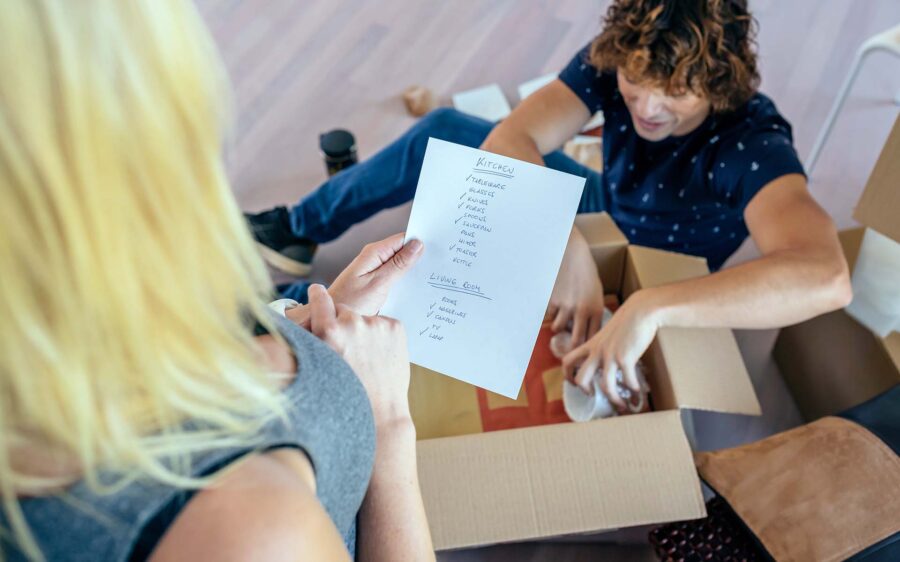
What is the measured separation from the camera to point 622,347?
843mm

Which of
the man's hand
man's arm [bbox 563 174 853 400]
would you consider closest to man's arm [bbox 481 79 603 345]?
the man's hand

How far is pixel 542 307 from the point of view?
2.28ft

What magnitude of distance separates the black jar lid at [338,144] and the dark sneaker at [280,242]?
0.60 ft

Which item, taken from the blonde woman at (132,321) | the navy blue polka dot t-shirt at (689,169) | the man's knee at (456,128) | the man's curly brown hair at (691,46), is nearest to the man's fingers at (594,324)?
the navy blue polka dot t-shirt at (689,169)

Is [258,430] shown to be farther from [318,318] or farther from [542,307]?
[542,307]

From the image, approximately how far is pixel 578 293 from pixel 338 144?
2.59 ft

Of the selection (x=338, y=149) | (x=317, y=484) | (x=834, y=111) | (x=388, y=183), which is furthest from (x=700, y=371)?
(x=338, y=149)

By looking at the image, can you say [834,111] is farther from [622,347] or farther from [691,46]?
[622,347]

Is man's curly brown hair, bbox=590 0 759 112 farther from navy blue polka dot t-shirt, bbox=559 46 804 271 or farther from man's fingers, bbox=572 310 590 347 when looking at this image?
man's fingers, bbox=572 310 590 347

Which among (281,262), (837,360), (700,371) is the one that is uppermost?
(700,371)

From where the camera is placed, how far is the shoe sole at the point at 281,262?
4.69 ft

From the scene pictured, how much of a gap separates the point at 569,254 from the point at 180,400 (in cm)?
66

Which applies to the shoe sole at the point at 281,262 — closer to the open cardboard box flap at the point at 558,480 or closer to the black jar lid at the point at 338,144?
the black jar lid at the point at 338,144

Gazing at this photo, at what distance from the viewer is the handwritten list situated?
683 mm
